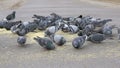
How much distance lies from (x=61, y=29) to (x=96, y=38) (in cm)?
114

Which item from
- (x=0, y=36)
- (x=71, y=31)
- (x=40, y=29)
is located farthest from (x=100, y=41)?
(x=0, y=36)

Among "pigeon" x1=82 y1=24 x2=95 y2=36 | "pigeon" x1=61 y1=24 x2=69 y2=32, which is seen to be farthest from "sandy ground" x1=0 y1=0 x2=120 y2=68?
"pigeon" x1=61 y1=24 x2=69 y2=32

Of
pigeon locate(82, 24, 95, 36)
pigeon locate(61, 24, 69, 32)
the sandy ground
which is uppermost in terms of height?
pigeon locate(82, 24, 95, 36)

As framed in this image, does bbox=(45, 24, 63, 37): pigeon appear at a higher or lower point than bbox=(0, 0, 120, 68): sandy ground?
higher

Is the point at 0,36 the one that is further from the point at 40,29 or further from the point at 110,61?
the point at 110,61

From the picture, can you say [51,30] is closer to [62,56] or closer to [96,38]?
[96,38]

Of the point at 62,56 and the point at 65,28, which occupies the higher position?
the point at 65,28

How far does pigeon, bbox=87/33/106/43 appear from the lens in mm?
6340

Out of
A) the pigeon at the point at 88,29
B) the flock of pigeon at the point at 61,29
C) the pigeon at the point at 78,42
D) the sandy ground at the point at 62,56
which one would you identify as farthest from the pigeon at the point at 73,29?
the pigeon at the point at 78,42

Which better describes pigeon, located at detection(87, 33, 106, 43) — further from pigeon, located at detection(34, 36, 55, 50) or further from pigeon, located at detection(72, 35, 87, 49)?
pigeon, located at detection(34, 36, 55, 50)

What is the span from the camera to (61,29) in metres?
7.33

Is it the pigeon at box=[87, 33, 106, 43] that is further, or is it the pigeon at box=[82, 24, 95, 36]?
the pigeon at box=[82, 24, 95, 36]

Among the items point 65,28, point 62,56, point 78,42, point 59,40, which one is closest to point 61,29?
point 65,28

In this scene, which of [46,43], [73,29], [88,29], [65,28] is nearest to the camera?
[46,43]
